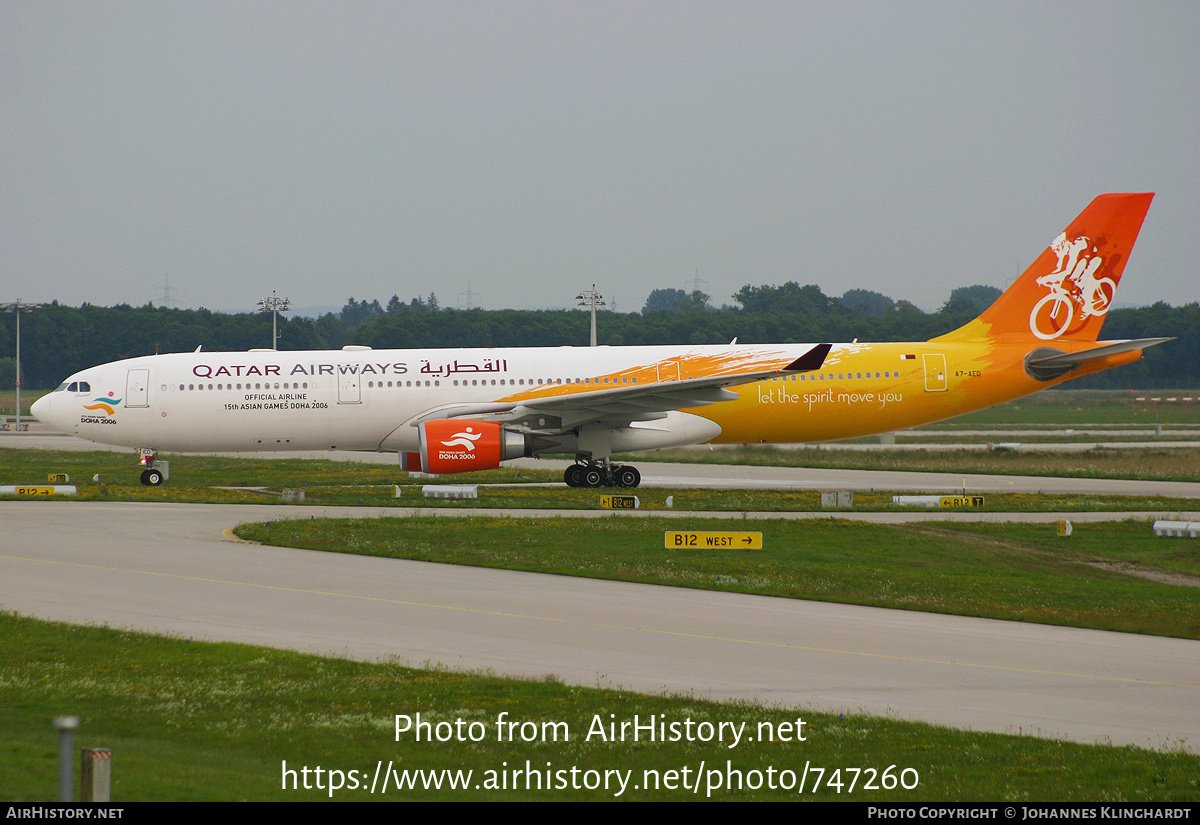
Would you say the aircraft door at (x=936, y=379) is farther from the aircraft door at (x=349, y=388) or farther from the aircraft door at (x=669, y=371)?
the aircraft door at (x=349, y=388)

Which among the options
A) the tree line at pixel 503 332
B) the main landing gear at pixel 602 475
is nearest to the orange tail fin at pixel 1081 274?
the main landing gear at pixel 602 475

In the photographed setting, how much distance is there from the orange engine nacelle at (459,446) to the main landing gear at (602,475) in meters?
2.93

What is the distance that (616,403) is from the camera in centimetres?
2881

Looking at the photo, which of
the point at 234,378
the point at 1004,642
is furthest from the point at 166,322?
the point at 1004,642

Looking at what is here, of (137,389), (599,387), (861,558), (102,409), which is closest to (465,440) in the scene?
(599,387)

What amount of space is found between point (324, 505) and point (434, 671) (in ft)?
51.5

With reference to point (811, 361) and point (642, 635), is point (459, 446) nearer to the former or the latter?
point (811, 361)

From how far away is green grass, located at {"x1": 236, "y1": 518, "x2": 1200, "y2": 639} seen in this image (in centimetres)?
1622

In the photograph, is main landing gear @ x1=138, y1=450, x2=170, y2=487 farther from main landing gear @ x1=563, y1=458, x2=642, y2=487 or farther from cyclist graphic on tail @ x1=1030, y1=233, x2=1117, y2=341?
cyclist graphic on tail @ x1=1030, y1=233, x2=1117, y2=341

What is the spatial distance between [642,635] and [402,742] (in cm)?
507

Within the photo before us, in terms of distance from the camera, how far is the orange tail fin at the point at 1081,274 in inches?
1229

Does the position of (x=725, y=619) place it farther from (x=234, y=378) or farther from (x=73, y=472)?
(x=73, y=472)

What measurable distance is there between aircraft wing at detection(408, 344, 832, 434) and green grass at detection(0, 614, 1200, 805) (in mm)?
16335

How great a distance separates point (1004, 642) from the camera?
1372 cm
